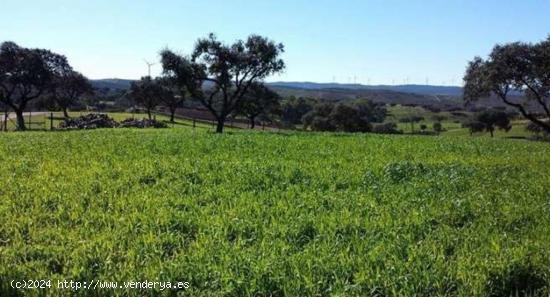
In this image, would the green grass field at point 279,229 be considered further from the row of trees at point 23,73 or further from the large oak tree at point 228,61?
the row of trees at point 23,73

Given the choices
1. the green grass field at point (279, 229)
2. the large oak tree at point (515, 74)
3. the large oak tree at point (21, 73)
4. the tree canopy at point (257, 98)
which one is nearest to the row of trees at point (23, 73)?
the large oak tree at point (21, 73)

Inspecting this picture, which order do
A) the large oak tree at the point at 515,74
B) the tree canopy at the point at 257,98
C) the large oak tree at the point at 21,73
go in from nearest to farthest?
1. the large oak tree at the point at 515,74
2. the tree canopy at the point at 257,98
3. the large oak tree at the point at 21,73

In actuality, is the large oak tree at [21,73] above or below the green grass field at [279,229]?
above

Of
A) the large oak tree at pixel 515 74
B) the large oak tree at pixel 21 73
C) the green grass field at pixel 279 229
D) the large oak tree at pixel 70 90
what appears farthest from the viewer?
the large oak tree at pixel 70 90

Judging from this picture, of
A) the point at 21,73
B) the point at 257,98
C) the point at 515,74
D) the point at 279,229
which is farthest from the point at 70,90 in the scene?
the point at 279,229

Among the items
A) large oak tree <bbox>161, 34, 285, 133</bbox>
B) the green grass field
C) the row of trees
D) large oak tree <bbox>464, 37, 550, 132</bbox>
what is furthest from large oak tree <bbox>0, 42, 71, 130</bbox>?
the green grass field

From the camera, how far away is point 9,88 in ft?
236

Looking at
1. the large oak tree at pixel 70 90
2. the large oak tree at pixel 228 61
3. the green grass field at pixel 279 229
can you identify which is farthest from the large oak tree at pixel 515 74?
the large oak tree at pixel 70 90

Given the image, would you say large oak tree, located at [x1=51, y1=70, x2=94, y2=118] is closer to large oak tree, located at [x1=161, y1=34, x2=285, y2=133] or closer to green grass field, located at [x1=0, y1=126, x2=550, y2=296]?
large oak tree, located at [x1=161, y1=34, x2=285, y2=133]

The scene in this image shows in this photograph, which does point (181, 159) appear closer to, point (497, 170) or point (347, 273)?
point (497, 170)

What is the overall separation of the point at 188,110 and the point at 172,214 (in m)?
123

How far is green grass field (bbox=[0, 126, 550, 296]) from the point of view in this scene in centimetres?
632

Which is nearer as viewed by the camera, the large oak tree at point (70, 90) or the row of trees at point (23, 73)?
the row of trees at point (23, 73)

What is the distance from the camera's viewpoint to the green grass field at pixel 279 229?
6316 mm
